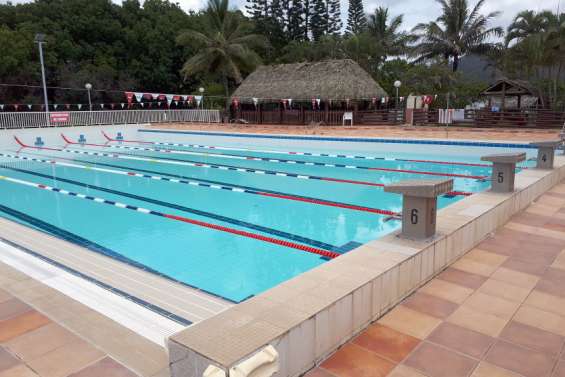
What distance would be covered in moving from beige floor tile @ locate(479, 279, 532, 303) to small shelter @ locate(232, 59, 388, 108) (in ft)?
61.4

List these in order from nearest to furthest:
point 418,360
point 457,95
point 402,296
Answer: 1. point 418,360
2. point 402,296
3. point 457,95

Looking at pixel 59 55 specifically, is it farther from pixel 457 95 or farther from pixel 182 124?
pixel 457 95

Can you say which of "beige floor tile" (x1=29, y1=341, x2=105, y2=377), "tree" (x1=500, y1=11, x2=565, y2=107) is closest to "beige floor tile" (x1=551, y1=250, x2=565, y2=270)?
"beige floor tile" (x1=29, y1=341, x2=105, y2=377)

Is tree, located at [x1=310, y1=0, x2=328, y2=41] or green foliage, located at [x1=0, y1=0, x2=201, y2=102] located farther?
tree, located at [x1=310, y1=0, x2=328, y2=41]

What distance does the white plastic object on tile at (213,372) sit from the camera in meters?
1.63

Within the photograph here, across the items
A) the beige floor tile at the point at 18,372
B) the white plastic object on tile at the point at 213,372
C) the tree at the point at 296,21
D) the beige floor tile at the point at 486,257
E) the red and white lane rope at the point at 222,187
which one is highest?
the tree at the point at 296,21

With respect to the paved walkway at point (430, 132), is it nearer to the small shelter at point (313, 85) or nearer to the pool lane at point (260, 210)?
the small shelter at point (313, 85)

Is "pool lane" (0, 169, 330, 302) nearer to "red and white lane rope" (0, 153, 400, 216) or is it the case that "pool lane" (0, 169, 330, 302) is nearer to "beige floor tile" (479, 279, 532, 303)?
"red and white lane rope" (0, 153, 400, 216)

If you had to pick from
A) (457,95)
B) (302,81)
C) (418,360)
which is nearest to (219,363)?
(418,360)

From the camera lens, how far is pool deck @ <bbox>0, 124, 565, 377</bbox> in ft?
6.87

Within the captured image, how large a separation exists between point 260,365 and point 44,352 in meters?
1.29

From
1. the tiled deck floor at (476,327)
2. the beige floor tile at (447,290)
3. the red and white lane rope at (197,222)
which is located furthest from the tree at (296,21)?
the beige floor tile at (447,290)

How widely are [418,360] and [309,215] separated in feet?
15.3

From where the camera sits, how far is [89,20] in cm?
3156
